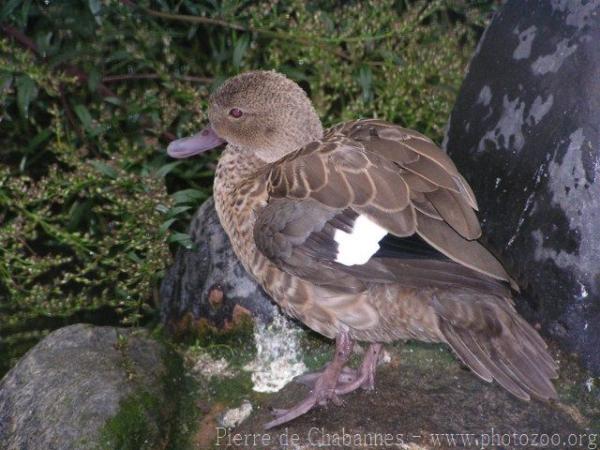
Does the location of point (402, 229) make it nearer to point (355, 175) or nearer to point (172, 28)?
point (355, 175)

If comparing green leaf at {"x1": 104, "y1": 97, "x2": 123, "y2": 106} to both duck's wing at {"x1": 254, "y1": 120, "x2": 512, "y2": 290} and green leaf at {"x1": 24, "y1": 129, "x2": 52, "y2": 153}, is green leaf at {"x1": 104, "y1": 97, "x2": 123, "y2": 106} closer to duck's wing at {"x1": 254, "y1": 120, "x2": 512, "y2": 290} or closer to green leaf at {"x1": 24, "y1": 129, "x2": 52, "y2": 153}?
green leaf at {"x1": 24, "y1": 129, "x2": 52, "y2": 153}

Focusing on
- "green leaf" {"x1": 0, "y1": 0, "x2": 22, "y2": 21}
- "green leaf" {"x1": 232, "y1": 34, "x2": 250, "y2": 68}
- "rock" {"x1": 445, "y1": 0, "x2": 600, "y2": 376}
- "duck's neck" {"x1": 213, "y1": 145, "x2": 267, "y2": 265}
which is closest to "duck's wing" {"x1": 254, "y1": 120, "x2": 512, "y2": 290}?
"duck's neck" {"x1": 213, "y1": 145, "x2": 267, "y2": 265}

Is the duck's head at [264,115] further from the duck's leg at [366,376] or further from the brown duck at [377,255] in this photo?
the duck's leg at [366,376]

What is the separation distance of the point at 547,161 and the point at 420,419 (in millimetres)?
1108

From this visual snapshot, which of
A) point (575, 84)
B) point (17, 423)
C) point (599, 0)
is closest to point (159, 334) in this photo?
point (17, 423)

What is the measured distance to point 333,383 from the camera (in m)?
3.23

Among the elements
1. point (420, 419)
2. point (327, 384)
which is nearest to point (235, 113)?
point (327, 384)

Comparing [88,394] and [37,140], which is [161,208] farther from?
[88,394]

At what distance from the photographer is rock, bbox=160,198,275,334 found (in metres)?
3.79

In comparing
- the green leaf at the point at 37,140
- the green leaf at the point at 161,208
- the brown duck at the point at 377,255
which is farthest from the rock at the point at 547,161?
the green leaf at the point at 37,140

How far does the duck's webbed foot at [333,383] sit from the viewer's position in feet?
10.5

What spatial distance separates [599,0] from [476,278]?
129cm

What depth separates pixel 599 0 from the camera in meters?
3.38

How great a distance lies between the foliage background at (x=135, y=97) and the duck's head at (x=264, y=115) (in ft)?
1.66
